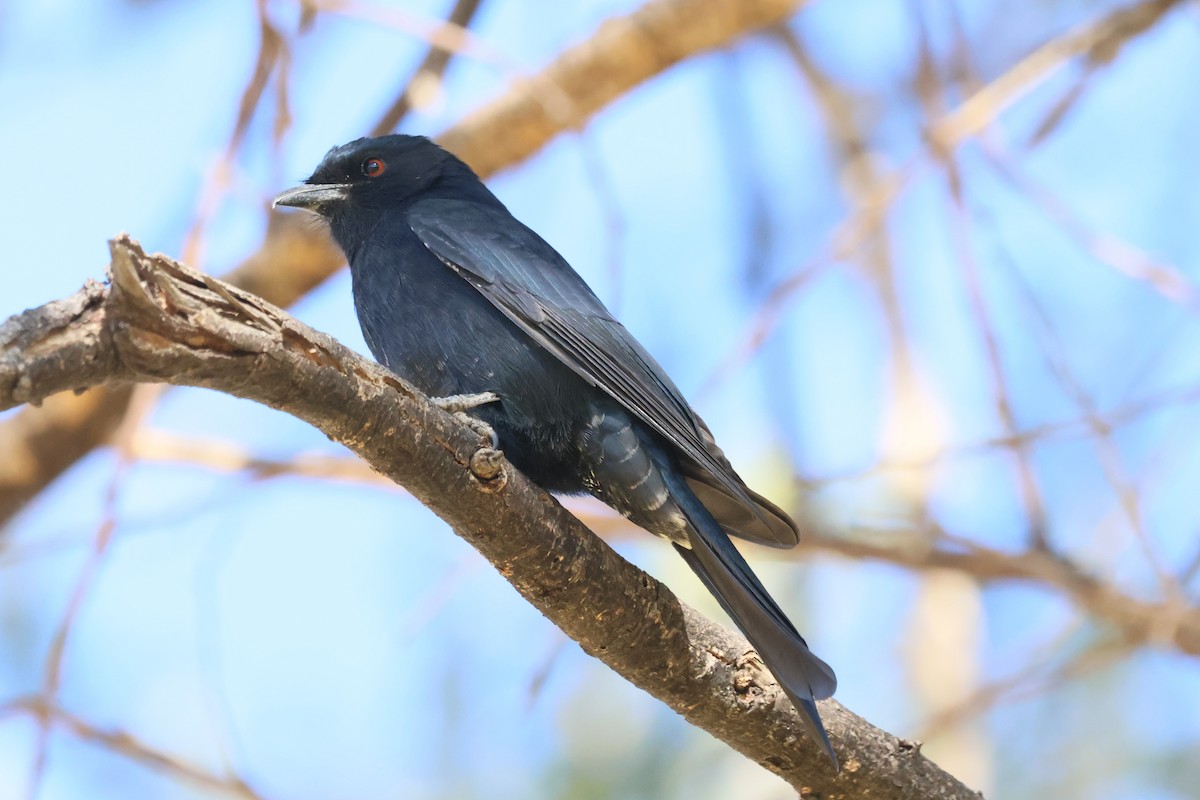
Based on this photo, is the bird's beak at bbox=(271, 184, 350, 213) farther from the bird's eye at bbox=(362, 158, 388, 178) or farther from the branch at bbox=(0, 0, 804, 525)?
the branch at bbox=(0, 0, 804, 525)

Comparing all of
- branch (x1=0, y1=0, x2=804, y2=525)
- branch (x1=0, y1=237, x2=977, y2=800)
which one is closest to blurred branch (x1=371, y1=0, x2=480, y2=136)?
branch (x1=0, y1=0, x2=804, y2=525)

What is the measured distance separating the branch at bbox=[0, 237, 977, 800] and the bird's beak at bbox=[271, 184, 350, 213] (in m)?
2.10

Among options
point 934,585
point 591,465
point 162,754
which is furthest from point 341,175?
point 934,585

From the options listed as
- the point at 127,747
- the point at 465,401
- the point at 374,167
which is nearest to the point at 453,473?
the point at 465,401

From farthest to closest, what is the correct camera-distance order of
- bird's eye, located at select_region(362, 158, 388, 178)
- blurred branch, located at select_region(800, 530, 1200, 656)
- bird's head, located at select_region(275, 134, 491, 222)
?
bird's eye, located at select_region(362, 158, 388, 178) < bird's head, located at select_region(275, 134, 491, 222) < blurred branch, located at select_region(800, 530, 1200, 656)

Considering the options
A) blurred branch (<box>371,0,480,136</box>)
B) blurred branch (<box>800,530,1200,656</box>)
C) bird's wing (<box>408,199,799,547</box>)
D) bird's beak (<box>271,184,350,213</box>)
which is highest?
blurred branch (<box>371,0,480,136</box>)

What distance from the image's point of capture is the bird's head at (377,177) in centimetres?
474

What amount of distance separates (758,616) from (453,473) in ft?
3.06

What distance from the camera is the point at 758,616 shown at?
10.7 feet

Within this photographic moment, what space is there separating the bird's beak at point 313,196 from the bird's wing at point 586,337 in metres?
0.51

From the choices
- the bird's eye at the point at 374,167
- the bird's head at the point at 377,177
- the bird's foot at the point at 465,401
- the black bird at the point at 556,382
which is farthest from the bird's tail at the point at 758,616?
the bird's eye at the point at 374,167

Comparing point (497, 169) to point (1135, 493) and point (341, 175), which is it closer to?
point (341, 175)

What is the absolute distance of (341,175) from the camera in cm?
488

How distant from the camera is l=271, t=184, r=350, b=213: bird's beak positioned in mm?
4688
